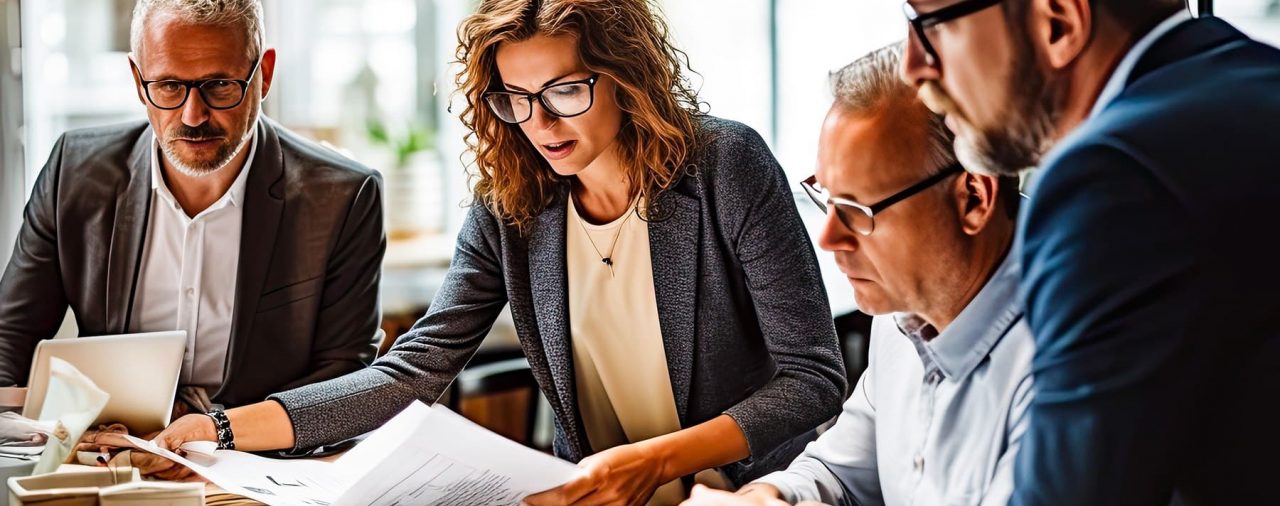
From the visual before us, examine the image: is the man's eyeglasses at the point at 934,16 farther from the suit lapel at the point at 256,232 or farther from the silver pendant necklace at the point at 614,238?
the suit lapel at the point at 256,232

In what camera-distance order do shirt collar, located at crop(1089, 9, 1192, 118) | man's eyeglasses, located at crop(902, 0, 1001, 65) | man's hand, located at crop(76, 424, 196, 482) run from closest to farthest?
shirt collar, located at crop(1089, 9, 1192, 118) < man's eyeglasses, located at crop(902, 0, 1001, 65) < man's hand, located at crop(76, 424, 196, 482)

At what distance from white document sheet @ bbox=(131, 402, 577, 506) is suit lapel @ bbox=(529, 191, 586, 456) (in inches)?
13.8

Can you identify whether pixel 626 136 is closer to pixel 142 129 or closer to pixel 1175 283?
pixel 142 129

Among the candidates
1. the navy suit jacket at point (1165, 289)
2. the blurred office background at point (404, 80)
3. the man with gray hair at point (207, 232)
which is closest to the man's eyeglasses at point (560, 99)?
the blurred office background at point (404, 80)

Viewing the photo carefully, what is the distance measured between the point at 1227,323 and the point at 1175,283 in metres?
0.05

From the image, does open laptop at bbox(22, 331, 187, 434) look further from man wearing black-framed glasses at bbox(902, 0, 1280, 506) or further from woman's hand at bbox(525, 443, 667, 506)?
man wearing black-framed glasses at bbox(902, 0, 1280, 506)

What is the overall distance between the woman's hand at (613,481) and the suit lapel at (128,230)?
783mm

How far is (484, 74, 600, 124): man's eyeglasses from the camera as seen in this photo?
58.9 inches

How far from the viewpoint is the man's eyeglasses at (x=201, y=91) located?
1.59m

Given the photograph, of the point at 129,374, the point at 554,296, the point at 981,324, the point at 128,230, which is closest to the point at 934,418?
the point at 981,324

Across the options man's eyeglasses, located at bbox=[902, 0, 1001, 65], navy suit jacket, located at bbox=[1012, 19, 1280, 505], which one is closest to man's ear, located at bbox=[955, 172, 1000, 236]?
man's eyeglasses, located at bbox=[902, 0, 1001, 65]

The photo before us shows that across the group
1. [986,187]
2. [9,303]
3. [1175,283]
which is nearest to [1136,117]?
[1175,283]

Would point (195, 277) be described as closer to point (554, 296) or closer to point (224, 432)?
point (224, 432)

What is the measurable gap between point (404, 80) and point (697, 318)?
2.94 m
